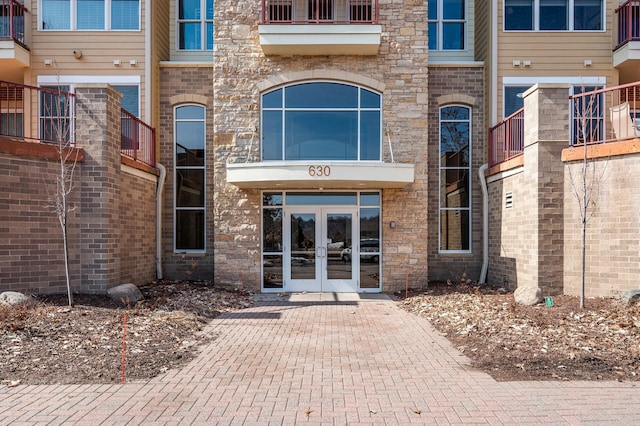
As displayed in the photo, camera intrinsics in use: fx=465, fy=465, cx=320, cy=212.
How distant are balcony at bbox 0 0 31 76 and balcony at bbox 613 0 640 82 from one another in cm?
1784

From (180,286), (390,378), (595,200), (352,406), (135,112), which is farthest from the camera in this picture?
(135,112)

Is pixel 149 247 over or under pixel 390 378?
over

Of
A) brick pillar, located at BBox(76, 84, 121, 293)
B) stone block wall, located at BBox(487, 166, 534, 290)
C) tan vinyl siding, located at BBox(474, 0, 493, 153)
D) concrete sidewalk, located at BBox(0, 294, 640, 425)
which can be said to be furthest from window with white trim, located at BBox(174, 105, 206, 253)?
tan vinyl siding, located at BBox(474, 0, 493, 153)

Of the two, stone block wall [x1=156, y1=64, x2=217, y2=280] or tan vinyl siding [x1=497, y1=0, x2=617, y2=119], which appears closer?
tan vinyl siding [x1=497, y1=0, x2=617, y2=119]

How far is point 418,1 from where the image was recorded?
1311 cm

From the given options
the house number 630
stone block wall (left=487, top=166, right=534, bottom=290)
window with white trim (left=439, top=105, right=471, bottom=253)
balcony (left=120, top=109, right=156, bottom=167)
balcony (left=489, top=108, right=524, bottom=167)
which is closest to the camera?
stone block wall (left=487, top=166, right=534, bottom=290)

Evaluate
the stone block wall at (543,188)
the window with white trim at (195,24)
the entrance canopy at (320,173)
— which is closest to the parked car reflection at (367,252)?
the entrance canopy at (320,173)

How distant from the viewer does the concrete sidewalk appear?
4730 mm

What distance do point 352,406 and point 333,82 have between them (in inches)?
396

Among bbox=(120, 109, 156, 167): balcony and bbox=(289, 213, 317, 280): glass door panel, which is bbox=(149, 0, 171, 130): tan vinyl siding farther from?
bbox=(289, 213, 317, 280): glass door panel

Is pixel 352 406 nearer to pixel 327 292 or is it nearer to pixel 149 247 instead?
pixel 327 292

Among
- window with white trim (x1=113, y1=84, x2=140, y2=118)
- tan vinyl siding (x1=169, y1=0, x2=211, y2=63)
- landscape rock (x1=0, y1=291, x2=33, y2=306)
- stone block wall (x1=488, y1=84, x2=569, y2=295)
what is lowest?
landscape rock (x1=0, y1=291, x2=33, y2=306)

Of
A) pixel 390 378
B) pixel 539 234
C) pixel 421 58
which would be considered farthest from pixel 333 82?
pixel 390 378

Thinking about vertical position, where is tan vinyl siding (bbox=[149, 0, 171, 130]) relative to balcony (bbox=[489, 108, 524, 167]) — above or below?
above
